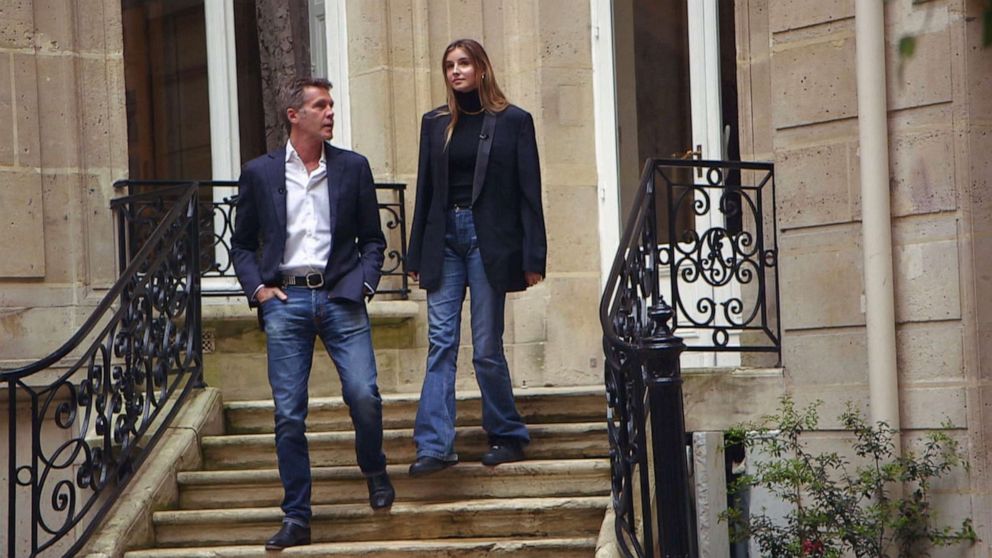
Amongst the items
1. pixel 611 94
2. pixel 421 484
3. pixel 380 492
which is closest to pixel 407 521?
pixel 380 492

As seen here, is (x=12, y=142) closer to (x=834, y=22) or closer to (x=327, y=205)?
(x=327, y=205)

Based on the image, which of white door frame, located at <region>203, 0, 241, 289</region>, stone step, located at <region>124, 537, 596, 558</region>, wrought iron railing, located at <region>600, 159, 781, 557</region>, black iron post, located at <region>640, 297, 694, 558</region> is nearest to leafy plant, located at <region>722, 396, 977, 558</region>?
wrought iron railing, located at <region>600, 159, 781, 557</region>

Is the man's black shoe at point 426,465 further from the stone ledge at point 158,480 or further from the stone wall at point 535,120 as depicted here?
the stone wall at point 535,120

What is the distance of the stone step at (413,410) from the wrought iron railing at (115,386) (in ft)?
1.02

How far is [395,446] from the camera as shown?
306 inches

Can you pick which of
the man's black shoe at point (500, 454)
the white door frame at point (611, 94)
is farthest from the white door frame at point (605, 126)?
the man's black shoe at point (500, 454)

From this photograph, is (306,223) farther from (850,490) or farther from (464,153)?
(850,490)

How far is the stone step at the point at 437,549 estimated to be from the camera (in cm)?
681

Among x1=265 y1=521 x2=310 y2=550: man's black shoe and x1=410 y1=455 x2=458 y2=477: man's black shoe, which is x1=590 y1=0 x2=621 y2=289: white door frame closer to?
x1=410 y1=455 x2=458 y2=477: man's black shoe


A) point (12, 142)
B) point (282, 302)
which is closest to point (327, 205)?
point (282, 302)

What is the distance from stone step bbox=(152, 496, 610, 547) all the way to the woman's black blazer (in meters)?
0.93

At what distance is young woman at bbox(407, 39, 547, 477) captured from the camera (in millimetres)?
7133

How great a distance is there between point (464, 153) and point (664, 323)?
139 cm

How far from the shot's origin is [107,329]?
7375mm
